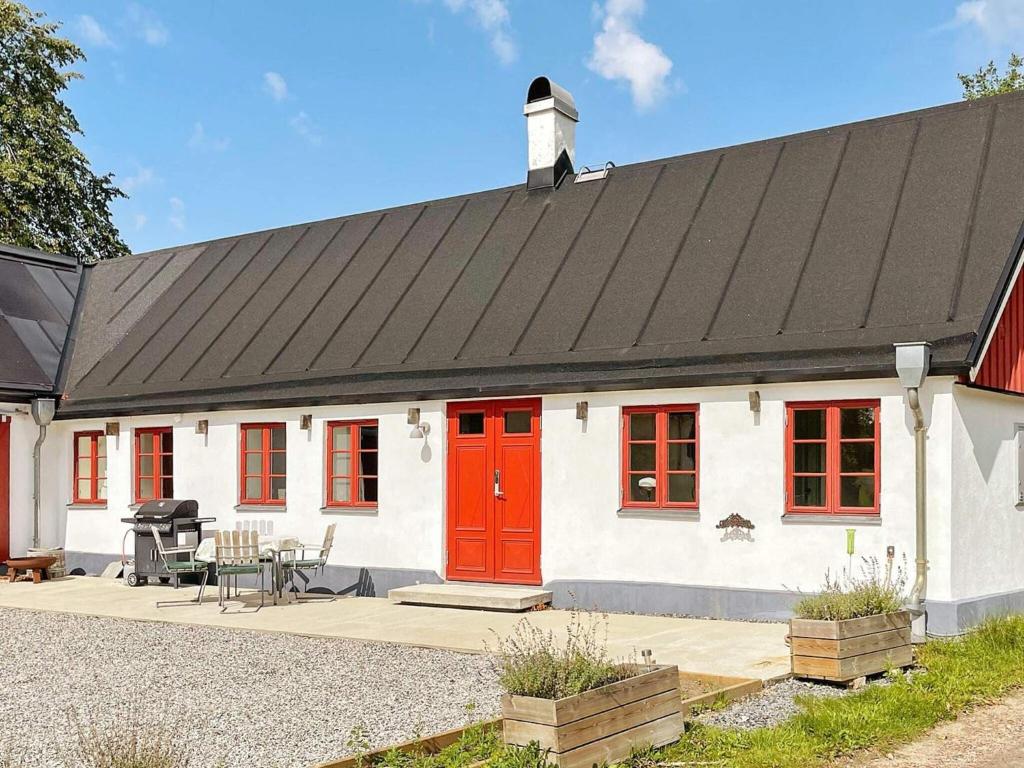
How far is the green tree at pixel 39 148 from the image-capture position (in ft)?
96.6

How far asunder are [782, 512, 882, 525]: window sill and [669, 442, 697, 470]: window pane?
129 centimetres

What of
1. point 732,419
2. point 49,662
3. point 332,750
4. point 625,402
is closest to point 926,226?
point 732,419

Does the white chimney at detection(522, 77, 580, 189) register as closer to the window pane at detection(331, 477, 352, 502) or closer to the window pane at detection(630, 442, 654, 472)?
the window pane at detection(331, 477, 352, 502)

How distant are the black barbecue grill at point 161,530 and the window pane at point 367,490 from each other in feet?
8.03

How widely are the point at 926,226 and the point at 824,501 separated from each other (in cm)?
339

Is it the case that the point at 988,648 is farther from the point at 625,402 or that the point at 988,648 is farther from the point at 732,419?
the point at 625,402

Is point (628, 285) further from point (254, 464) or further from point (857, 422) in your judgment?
point (254, 464)

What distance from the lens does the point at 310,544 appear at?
15867mm

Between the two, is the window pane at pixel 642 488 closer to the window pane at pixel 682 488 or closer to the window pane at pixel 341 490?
the window pane at pixel 682 488

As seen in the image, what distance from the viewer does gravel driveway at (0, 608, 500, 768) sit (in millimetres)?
7500

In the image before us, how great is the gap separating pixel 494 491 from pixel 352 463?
7.88 ft

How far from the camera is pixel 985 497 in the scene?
11867 mm

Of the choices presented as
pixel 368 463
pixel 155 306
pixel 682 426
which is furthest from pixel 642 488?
pixel 155 306

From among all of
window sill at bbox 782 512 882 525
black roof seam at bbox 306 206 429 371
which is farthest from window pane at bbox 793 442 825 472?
black roof seam at bbox 306 206 429 371
